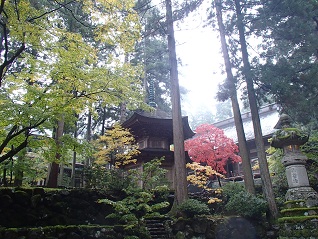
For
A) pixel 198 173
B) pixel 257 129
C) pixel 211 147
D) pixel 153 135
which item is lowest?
pixel 198 173

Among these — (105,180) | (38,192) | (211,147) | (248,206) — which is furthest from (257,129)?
(38,192)

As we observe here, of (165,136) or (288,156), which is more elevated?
(165,136)

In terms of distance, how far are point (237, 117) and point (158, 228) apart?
628 centimetres

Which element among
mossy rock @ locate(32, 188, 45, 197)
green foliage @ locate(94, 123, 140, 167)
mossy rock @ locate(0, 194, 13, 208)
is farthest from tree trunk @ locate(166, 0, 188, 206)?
mossy rock @ locate(0, 194, 13, 208)

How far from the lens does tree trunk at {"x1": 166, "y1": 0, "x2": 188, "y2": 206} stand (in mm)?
9969

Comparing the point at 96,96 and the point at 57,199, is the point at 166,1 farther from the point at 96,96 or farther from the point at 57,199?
the point at 57,199

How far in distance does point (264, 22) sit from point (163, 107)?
13608 mm

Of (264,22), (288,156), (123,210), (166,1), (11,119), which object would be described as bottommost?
(123,210)

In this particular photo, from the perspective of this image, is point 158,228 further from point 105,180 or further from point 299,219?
point 299,219

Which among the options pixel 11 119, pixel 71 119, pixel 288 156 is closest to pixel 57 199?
pixel 71 119

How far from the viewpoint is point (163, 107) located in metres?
23.6

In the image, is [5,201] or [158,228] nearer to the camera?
[5,201]

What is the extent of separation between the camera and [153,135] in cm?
1609

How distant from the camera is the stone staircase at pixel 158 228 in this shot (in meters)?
8.82
